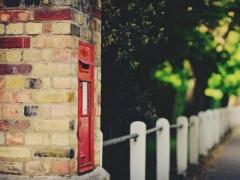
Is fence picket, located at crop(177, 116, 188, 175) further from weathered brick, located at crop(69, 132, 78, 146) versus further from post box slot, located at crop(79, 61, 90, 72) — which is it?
weathered brick, located at crop(69, 132, 78, 146)

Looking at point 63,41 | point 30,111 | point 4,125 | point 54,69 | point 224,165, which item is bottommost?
point 224,165

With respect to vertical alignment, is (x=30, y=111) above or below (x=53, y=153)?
above

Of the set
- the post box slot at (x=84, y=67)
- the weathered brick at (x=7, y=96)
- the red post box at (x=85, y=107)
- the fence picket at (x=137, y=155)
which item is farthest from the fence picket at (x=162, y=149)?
the weathered brick at (x=7, y=96)

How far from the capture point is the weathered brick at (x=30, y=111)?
5.01 m

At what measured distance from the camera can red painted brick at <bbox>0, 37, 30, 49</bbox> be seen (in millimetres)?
5047

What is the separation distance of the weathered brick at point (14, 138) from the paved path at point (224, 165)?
6974mm

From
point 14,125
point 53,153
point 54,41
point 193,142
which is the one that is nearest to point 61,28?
point 54,41

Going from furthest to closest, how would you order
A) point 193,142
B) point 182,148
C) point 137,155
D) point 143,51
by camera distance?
point 193,142, point 182,148, point 143,51, point 137,155

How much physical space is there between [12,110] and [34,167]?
507 mm

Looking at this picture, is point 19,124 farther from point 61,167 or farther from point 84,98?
point 84,98

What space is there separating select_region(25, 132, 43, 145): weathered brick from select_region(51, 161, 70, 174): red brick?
218 mm

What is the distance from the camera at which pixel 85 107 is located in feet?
17.5

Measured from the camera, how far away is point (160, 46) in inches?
440

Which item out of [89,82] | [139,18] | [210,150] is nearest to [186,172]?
[139,18]
